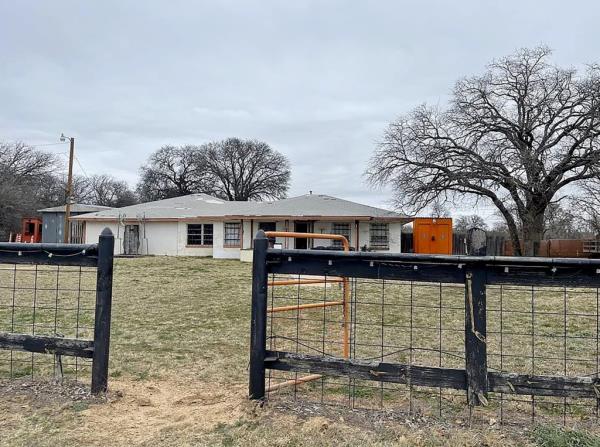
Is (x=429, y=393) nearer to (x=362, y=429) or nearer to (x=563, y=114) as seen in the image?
(x=362, y=429)

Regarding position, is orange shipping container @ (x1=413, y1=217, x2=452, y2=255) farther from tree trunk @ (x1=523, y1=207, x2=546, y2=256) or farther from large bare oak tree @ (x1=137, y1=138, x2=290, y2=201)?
large bare oak tree @ (x1=137, y1=138, x2=290, y2=201)

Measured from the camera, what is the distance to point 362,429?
296cm

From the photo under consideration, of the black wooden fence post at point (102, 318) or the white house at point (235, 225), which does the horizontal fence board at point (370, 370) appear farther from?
the white house at point (235, 225)

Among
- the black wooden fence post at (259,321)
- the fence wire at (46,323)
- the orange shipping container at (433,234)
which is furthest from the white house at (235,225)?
the black wooden fence post at (259,321)

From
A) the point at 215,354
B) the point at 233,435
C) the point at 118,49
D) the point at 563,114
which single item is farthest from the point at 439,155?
the point at 233,435

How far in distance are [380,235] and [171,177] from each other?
3940cm

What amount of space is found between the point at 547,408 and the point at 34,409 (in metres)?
3.71

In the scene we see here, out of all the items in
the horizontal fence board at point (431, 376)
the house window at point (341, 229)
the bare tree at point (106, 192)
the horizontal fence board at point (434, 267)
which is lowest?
the horizontal fence board at point (431, 376)

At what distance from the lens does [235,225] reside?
24.9 m

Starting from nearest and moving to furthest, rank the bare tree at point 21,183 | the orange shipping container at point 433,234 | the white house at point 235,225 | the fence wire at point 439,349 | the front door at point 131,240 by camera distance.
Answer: the fence wire at point 439,349, the white house at point 235,225, the orange shipping container at point 433,234, the front door at point 131,240, the bare tree at point 21,183

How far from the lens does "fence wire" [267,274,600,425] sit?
11.3ft

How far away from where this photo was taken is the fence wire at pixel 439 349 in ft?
11.3

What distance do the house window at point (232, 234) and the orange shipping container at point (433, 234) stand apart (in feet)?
30.4

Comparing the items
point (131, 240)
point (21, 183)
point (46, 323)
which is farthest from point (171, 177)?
point (46, 323)
